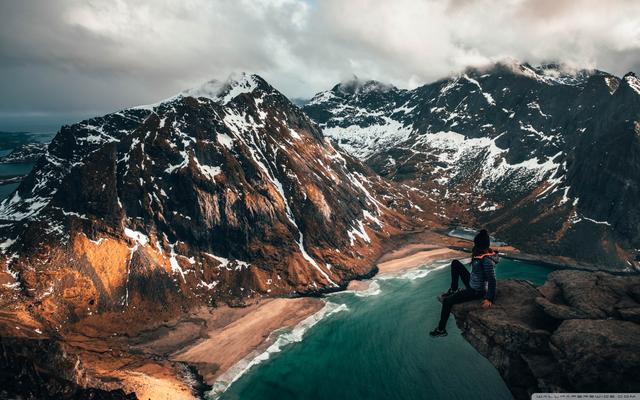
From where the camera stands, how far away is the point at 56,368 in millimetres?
79938

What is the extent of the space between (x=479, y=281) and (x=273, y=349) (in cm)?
11003

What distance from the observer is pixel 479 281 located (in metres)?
28.3

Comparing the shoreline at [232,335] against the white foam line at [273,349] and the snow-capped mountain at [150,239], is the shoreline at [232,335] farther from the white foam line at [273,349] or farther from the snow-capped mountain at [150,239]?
the snow-capped mountain at [150,239]

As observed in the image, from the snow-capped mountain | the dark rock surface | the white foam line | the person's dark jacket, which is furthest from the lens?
the snow-capped mountain

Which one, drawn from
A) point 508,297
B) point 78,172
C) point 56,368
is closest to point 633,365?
point 508,297

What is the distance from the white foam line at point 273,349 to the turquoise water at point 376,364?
172 centimetres

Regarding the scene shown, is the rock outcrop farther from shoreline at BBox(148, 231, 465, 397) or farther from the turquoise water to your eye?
shoreline at BBox(148, 231, 465, 397)

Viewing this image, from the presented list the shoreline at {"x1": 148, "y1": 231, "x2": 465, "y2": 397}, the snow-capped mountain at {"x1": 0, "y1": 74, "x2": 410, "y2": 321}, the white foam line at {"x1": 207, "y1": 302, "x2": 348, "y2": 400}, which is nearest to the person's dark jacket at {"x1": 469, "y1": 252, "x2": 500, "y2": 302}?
the white foam line at {"x1": 207, "y1": 302, "x2": 348, "y2": 400}

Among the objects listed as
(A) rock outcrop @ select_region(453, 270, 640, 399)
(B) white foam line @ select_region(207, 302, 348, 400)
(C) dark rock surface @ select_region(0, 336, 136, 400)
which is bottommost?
(B) white foam line @ select_region(207, 302, 348, 400)

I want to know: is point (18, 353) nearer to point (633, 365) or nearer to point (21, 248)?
point (21, 248)

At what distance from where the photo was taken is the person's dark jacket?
2675cm

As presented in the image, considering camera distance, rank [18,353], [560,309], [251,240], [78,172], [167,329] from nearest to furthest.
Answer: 1. [560,309]
2. [18,353]
3. [167,329]
4. [78,172]
5. [251,240]

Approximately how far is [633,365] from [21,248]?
570 feet

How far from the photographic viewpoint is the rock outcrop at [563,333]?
2078 cm
